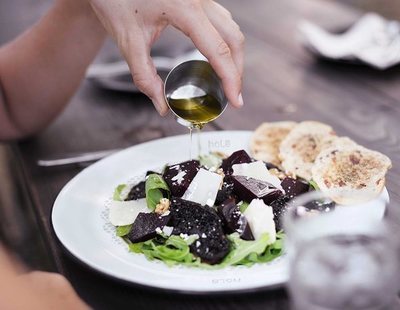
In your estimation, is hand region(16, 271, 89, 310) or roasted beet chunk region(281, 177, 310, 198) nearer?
hand region(16, 271, 89, 310)

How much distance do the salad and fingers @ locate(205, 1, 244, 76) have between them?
23 cm

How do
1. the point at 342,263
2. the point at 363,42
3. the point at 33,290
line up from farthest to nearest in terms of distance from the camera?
the point at 363,42 → the point at 33,290 → the point at 342,263

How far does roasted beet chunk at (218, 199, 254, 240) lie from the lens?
1131 millimetres

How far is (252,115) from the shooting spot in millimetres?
1857

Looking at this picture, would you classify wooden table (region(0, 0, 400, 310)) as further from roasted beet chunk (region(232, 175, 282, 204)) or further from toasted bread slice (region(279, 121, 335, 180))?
roasted beet chunk (region(232, 175, 282, 204))

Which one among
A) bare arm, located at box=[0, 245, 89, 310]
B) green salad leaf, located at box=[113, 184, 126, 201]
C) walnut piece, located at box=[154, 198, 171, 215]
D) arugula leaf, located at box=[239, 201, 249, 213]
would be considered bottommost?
green salad leaf, located at box=[113, 184, 126, 201]

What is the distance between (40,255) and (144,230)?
1234mm

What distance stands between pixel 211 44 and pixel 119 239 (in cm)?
44

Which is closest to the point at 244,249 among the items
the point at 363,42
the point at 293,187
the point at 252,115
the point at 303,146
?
the point at 293,187

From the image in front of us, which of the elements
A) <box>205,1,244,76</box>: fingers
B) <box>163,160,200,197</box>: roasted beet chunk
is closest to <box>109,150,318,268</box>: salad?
<box>163,160,200,197</box>: roasted beet chunk

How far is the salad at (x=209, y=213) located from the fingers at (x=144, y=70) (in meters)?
0.15

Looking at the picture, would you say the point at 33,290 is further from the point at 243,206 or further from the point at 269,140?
the point at 269,140

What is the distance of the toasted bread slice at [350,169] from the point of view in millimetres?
1312

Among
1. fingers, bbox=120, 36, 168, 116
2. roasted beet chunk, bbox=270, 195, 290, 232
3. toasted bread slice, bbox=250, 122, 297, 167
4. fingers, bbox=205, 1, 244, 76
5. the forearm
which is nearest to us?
roasted beet chunk, bbox=270, 195, 290, 232
